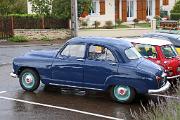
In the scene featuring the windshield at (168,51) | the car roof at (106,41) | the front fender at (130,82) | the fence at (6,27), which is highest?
the fence at (6,27)

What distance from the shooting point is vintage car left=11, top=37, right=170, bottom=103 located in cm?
1234

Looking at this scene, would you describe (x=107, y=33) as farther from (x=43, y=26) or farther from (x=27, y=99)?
(x=27, y=99)

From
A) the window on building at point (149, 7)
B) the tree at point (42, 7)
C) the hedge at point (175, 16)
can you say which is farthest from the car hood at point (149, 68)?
the window on building at point (149, 7)

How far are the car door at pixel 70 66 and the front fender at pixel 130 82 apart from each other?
92cm

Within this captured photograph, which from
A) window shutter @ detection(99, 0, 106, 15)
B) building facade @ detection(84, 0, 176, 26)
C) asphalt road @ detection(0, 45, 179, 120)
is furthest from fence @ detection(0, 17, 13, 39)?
asphalt road @ detection(0, 45, 179, 120)

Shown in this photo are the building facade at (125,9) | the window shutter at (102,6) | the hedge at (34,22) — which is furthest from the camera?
the window shutter at (102,6)

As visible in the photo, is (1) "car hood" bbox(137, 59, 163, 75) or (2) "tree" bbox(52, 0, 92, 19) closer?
(1) "car hood" bbox(137, 59, 163, 75)

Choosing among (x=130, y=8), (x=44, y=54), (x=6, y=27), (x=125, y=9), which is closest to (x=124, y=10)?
(x=125, y=9)

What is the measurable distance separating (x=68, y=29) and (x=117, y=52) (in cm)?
2193

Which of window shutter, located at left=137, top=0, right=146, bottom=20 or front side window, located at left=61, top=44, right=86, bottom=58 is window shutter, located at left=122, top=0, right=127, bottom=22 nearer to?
window shutter, located at left=137, top=0, right=146, bottom=20

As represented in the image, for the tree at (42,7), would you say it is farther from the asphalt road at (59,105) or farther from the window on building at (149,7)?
the asphalt road at (59,105)

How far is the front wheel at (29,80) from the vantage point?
13742mm

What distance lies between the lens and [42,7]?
3534 cm

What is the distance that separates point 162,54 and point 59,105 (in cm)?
416
